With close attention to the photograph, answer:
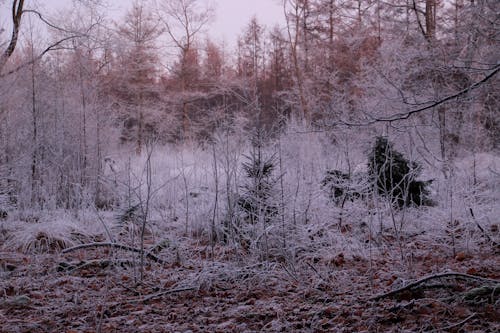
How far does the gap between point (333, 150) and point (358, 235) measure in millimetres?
5536

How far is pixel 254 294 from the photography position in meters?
3.98

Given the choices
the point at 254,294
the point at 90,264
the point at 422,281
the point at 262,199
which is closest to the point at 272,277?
the point at 254,294

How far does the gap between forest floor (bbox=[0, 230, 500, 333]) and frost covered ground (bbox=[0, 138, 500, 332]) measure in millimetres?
11

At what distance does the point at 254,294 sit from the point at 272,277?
0.43 meters

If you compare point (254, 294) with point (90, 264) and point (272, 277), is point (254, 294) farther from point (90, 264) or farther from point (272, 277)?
point (90, 264)

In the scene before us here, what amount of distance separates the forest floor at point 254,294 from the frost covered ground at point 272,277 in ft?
0.04

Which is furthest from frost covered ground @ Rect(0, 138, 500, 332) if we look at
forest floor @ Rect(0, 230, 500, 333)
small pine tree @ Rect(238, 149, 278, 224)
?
small pine tree @ Rect(238, 149, 278, 224)

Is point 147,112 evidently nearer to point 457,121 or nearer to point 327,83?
point 327,83

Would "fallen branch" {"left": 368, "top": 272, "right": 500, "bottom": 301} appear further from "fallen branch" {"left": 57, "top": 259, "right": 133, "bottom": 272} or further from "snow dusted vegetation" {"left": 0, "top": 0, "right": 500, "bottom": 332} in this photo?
"fallen branch" {"left": 57, "top": 259, "right": 133, "bottom": 272}

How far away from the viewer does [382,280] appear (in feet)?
13.6

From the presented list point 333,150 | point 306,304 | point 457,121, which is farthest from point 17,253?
point 457,121

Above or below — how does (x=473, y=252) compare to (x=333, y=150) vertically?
below

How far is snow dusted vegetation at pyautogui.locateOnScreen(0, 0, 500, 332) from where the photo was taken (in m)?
3.53

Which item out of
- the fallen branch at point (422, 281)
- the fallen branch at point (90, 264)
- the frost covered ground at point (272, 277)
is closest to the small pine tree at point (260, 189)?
the frost covered ground at point (272, 277)
